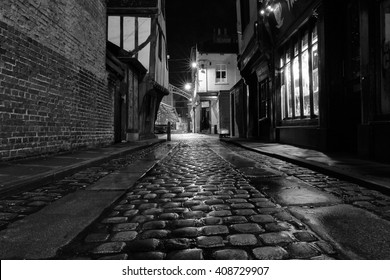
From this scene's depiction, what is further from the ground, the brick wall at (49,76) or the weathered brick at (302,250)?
the brick wall at (49,76)

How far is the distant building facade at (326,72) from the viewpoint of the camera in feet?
18.2

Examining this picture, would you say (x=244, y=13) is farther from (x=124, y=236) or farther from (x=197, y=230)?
(x=124, y=236)

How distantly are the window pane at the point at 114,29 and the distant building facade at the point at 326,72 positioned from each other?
375 inches

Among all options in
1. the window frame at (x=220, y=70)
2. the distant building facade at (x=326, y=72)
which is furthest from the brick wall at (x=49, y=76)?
the window frame at (x=220, y=70)

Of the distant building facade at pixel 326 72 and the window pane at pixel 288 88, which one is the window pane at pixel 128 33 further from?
the window pane at pixel 288 88

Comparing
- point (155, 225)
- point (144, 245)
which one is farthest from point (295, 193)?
point (144, 245)

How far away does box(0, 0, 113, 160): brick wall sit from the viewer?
5.48 meters

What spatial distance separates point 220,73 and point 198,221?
31.1 m

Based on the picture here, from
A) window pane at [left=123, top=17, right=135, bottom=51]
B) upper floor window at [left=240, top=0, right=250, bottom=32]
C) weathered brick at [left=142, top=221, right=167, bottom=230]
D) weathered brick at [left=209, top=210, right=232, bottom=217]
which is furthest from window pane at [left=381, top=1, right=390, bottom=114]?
window pane at [left=123, top=17, right=135, bottom=51]

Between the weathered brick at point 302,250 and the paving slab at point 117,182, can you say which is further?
the paving slab at point 117,182

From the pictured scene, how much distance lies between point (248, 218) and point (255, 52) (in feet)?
41.9

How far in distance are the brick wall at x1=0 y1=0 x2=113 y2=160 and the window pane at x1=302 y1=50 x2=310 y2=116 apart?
755 cm

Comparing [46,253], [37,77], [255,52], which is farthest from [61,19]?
[255,52]

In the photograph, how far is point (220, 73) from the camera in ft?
106
